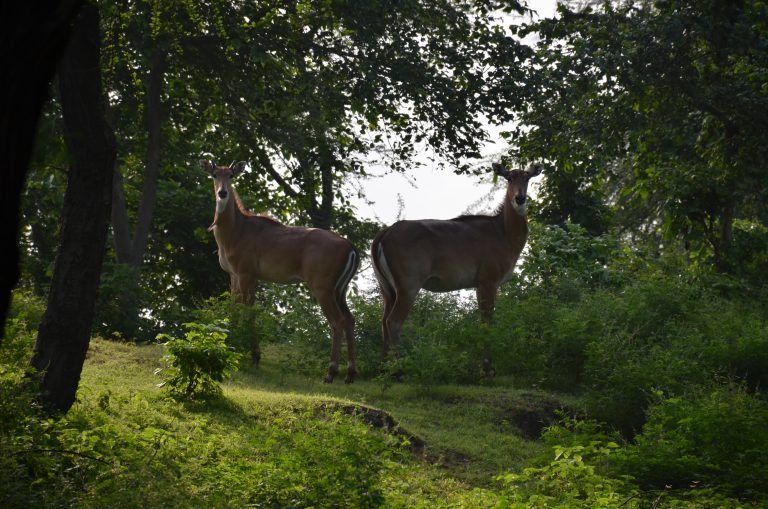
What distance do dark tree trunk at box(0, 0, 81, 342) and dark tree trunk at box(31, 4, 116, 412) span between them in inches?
215

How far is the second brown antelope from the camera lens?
1574 cm

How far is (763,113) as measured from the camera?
714 inches

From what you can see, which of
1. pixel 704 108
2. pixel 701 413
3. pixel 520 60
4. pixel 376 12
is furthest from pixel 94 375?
pixel 704 108

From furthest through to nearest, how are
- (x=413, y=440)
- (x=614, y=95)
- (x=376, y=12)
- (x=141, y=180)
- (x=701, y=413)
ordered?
1. (x=141, y=180)
2. (x=614, y=95)
3. (x=376, y=12)
4. (x=413, y=440)
5. (x=701, y=413)

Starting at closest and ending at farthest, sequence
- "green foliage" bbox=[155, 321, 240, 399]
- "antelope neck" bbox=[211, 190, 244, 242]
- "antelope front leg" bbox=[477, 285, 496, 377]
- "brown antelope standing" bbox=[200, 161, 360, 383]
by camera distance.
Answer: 1. "green foliage" bbox=[155, 321, 240, 399]
2. "brown antelope standing" bbox=[200, 161, 360, 383]
3. "antelope front leg" bbox=[477, 285, 496, 377]
4. "antelope neck" bbox=[211, 190, 244, 242]

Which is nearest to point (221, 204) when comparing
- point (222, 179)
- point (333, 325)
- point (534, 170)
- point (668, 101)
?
point (222, 179)

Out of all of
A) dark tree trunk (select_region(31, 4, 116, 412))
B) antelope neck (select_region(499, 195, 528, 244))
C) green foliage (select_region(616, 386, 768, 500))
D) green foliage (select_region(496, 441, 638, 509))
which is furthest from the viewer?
antelope neck (select_region(499, 195, 528, 244))

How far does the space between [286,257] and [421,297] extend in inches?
129

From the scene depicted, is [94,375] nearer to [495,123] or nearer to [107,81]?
[107,81]

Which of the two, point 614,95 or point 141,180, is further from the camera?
point 141,180

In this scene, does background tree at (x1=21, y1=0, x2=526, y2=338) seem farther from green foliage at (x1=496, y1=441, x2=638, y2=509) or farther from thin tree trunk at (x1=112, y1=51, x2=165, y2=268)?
green foliage at (x1=496, y1=441, x2=638, y2=509)

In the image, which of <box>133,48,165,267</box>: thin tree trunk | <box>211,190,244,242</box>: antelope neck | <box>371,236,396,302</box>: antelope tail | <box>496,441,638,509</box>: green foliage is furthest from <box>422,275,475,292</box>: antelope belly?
<box>496,441,638,509</box>: green foliage

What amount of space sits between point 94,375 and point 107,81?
3488 mm

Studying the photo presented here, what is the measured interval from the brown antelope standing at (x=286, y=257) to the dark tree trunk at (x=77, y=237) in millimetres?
5909
